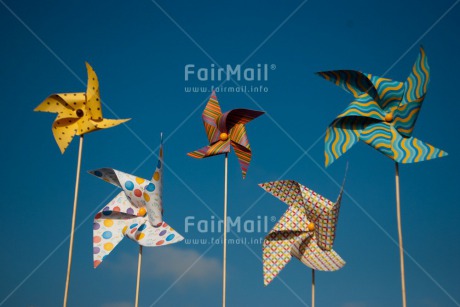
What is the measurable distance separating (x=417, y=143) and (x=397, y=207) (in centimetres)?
70

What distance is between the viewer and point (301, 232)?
8.27 metres

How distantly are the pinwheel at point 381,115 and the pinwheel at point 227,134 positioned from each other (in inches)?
48.9

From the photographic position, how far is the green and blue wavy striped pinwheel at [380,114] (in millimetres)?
7246

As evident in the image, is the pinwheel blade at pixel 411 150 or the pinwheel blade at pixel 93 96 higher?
the pinwheel blade at pixel 93 96

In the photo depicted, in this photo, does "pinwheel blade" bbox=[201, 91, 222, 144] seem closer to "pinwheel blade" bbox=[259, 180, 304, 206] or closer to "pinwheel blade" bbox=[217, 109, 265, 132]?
"pinwheel blade" bbox=[217, 109, 265, 132]

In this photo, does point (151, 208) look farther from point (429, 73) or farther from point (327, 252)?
point (429, 73)

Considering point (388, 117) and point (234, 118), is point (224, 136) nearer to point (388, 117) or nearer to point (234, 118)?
point (234, 118)

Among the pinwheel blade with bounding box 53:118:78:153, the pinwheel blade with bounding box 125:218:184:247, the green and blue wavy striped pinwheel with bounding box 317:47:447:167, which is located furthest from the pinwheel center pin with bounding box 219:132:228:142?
the pinwheel blade with bounding box 53:118:78:153

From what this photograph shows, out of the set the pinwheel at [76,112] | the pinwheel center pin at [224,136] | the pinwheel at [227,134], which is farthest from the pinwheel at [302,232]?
the pinwheel at [76,112]

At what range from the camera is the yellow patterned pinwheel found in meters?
8.29

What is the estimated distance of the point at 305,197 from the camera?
828 centimetres

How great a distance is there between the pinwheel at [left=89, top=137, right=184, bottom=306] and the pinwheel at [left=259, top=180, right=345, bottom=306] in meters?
1.23

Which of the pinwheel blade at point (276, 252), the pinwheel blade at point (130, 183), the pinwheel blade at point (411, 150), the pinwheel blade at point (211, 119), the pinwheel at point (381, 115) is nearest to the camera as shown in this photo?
the pinwheel blade at point (411, 150)

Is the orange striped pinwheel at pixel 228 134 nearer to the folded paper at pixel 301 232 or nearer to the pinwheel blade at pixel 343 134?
the folded paper at pixel 301 232
